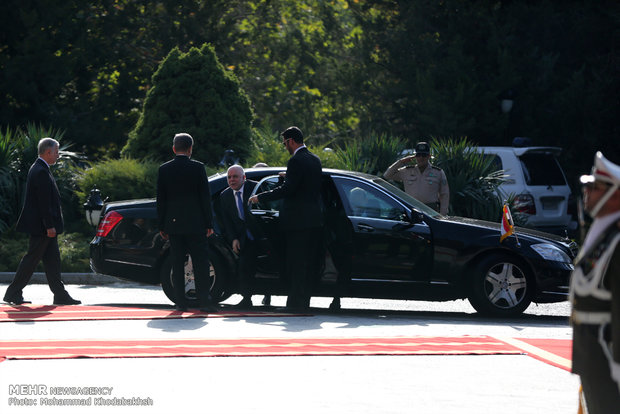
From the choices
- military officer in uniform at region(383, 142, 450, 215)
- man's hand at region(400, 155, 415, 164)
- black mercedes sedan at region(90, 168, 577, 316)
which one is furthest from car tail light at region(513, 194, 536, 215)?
black mercedes sedan at region(90, 168, 577, 316)

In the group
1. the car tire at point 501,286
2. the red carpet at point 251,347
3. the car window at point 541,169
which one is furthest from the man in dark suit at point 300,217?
the car window at point 541,169

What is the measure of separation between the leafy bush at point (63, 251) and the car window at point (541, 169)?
7083 millimetres

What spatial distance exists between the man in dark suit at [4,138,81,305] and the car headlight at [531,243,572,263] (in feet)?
16.6

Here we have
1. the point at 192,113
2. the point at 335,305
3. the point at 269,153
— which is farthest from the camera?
the point at 192,113

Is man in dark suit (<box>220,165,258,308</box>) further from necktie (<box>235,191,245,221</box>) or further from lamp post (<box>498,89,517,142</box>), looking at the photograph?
lamp post (<box>498,89,517,142</box>)

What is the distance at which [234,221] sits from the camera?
11445 mm

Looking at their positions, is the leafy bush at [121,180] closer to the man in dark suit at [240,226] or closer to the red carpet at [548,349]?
the man in dark suit at [240,226]

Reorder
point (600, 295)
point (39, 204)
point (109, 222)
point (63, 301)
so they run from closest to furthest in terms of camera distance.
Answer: point (600, 295)
point (39, 204)
point (63, 301)
point (109, 222)

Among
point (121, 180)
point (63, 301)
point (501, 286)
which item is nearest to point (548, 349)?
point (501, 286)

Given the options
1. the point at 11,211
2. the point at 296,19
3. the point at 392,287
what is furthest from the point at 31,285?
the point at 296,19

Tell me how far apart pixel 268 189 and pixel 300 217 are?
0.87 metres

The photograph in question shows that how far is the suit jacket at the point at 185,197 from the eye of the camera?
10.9 meters

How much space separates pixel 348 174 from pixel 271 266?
50.0 inches

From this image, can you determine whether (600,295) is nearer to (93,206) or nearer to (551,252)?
(551,252)
